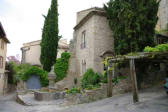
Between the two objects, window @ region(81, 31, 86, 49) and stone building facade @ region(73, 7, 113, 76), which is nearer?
stone building facade @ region(73, 7, 113, 76)

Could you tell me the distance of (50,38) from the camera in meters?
19.3

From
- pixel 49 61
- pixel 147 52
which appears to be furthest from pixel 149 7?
pixel 49 61

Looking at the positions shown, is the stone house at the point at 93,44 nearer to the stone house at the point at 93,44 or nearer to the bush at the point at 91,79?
the stone house at the point at 93,44

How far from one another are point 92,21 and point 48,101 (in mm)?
8492

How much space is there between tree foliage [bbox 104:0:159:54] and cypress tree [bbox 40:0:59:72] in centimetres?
1033

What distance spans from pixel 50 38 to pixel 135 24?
1195 cm

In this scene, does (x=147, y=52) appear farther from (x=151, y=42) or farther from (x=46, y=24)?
(x=46, y=24)

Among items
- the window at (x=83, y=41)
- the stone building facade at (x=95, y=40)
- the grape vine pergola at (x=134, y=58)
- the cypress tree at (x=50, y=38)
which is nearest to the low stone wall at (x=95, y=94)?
the grape vine pergola at (x=134, y=58)

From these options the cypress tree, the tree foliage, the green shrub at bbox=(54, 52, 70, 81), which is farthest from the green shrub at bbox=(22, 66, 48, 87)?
the tree foliage

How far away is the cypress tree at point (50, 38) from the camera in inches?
749

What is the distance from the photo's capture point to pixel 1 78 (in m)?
21.1

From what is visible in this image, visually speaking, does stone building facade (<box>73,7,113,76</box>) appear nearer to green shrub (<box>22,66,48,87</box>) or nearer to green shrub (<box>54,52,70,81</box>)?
green shrub (<box>54,52,70,81</box>)

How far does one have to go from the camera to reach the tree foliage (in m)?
10.7

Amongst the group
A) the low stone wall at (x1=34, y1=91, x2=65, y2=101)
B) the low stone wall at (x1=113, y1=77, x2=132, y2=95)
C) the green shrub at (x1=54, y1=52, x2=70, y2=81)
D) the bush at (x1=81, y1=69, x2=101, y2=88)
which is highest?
the green shrub at (x1=54, y1=52, x2=70, y2=81)
